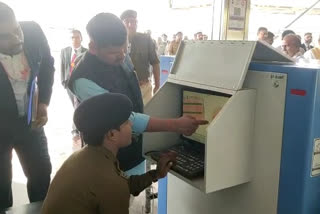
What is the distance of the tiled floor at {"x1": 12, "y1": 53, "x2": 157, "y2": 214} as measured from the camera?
8.91 feet

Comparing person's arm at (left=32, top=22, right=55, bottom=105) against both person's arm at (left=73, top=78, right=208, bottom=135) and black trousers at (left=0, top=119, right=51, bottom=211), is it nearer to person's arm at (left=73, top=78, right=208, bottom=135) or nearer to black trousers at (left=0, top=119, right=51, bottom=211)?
black trousers at (left=0, top=119, right=51, bottom=211)

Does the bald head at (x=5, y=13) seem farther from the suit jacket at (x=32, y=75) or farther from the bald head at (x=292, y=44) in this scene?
the bald head at (x=292, y=44)

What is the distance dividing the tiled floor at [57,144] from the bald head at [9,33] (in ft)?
4.78

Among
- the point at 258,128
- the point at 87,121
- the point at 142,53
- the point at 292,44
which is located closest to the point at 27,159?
the point at 87,121

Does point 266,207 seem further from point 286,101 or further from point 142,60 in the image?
point 142,60

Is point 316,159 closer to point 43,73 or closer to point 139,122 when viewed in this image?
point 139,122

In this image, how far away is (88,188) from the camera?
1.04 metres

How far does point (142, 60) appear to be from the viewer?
11.2 ft

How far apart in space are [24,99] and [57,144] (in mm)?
2414

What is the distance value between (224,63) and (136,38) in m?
2.15

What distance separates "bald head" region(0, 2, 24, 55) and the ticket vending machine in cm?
82

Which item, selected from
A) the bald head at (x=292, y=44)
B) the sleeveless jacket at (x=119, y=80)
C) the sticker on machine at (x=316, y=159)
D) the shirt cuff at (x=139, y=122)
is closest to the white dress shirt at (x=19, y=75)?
the sleeveless jacket at (x=119, y=80)

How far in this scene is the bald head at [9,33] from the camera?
61.2 inches

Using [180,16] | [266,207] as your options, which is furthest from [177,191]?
[180,16]
